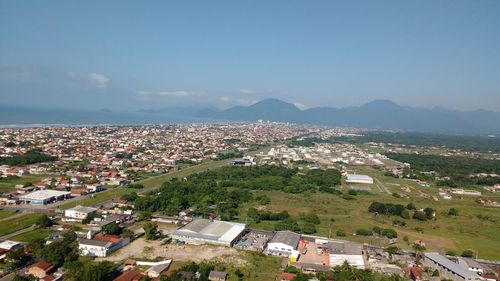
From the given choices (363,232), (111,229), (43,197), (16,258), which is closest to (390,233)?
→ (363,232)

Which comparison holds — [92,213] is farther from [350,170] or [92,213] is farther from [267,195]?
[350,170]

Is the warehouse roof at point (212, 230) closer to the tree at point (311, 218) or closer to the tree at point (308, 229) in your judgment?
the tree at point (308, 229)

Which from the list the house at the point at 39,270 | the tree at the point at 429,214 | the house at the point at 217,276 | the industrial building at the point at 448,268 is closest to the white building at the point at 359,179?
the tree at the point at 429,214

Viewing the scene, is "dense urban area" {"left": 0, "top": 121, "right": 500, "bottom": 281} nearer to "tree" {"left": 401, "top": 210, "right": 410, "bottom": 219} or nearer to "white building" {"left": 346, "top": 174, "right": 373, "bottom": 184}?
"tree" {"left": 401, "top": 210, "right": 410, "bottom": 219}

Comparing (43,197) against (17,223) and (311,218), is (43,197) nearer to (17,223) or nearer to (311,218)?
(17,223)

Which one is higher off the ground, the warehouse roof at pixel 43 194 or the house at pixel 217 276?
the warehouse roof at pixel 43 194

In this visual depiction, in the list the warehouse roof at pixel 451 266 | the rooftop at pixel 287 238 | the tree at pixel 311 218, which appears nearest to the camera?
the warehouse roof at pixel 451 266

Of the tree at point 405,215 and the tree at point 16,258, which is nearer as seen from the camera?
the tree at point 16,258
